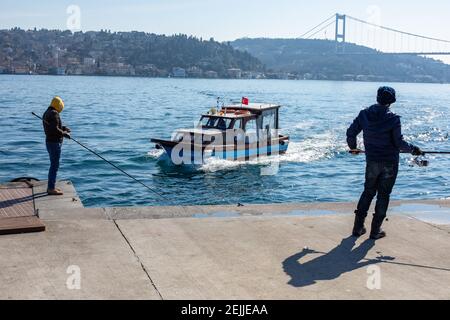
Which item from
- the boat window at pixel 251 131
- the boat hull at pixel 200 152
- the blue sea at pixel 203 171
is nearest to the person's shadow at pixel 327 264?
the blue sea at pixel 203 171

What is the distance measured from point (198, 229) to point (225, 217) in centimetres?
79

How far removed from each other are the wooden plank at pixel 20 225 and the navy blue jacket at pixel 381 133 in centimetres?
383

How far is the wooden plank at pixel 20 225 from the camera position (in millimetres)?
6763

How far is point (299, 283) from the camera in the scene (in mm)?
5586

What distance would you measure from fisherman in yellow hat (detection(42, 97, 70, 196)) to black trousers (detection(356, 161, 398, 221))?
4.60m

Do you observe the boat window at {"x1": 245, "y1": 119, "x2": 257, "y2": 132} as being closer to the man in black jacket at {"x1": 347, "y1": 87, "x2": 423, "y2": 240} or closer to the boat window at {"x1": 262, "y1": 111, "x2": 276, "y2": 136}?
the boat window at {"x1": 262, "y1": 111, "x2": 276, "y2": 136}

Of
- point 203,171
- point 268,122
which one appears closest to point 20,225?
point 203,171

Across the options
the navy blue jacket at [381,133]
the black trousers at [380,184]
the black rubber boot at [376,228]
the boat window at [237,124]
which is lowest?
the boat window at [237,124]

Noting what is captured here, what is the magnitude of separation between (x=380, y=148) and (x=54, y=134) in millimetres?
5041

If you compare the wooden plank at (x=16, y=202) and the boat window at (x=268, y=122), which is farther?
the boat window at (x=268, y=122)

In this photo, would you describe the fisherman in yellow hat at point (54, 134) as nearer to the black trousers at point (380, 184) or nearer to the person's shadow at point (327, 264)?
the person's shadow at point (327, 264)

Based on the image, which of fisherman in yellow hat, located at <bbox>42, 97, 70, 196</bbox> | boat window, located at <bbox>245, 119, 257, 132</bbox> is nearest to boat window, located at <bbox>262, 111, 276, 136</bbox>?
boat window, located at <bbox>245, 119, 257, 132</bbox>
